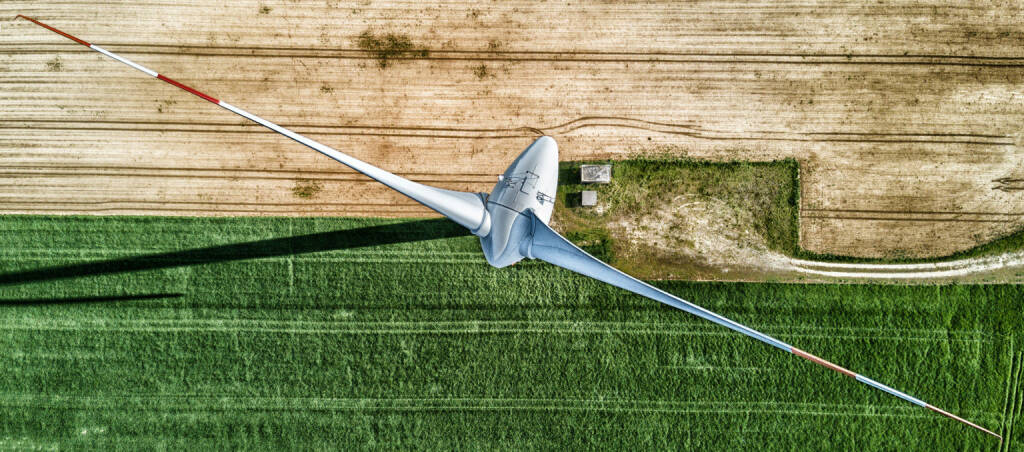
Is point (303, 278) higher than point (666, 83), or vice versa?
point (666, 83)

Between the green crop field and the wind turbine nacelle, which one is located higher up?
the wind turbine nacelle

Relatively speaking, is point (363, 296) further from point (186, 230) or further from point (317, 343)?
point (186, 230)

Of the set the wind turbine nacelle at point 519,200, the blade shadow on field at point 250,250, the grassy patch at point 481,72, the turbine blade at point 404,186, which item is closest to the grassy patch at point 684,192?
the wind turbine nacelle at point 519,200

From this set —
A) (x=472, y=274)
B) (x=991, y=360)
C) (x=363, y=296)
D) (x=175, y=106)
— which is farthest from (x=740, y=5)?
(x=175, y=106)

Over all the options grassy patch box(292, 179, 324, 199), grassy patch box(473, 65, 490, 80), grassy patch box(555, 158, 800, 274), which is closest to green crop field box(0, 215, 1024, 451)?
grassy patch box(292, 179, 324, 199)

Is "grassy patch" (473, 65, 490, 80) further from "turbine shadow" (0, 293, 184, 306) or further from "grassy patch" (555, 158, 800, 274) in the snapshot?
"turbine shadow" (0, 293, 184, 306)

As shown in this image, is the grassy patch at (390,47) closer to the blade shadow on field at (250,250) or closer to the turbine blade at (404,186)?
the blade shadow on field at (250,250)
